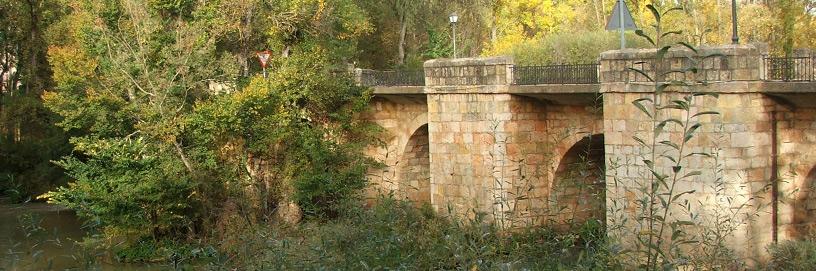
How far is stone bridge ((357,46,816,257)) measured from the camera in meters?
12.8

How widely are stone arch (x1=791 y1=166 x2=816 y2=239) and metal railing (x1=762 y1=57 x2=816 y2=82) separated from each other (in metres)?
1.50

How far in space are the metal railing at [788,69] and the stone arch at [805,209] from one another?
1496 millimetres

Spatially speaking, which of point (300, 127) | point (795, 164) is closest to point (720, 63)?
point (795, 164)

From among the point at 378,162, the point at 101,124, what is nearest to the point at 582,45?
the point at 378,162

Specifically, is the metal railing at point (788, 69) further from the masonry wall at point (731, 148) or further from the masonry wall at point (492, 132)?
the masonry wall at point (492, 132)

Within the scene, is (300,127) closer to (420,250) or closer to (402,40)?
(402,40)

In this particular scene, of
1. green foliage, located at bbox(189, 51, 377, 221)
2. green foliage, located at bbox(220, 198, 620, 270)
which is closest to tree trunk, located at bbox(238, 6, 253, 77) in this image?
green foliage, located at bbox(189, 51, 377, 221)

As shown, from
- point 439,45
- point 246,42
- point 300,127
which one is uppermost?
point 439,45

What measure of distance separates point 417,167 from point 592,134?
8.23 meters

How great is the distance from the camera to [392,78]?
69.7ft

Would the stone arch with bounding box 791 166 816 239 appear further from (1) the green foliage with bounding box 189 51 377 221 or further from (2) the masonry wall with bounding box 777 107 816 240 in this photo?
(1) the green foliage with bounding box 189 51 377 221

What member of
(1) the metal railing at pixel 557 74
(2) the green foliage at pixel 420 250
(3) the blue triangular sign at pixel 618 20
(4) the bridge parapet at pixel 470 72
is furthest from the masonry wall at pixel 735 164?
(2) the green foliage at pixel 420 250

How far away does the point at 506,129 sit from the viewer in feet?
56.6

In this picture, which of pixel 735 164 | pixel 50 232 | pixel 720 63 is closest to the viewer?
pixel 720 63
